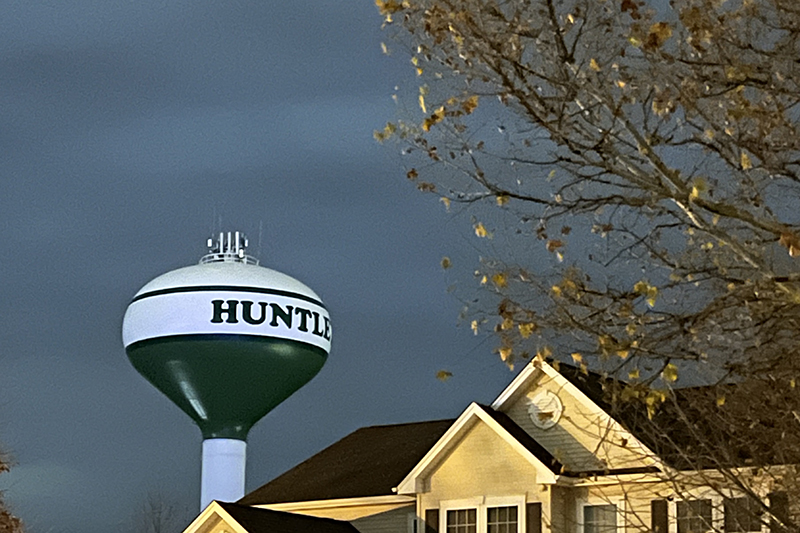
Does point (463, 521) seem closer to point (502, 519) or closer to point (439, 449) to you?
point (502, 519)

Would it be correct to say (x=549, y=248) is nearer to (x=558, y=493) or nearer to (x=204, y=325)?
(x=558, y=493)

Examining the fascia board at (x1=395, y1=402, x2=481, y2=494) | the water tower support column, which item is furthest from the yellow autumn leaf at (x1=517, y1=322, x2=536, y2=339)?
the water tower support column

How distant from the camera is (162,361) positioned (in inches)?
1969

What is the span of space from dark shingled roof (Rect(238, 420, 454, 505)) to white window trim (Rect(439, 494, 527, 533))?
1.95 m

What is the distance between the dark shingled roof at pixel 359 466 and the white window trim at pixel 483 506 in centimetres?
195

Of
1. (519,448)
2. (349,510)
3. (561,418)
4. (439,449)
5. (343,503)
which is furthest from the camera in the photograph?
(349,510)

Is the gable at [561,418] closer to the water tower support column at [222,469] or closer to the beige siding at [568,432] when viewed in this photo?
the beige siding at [568,432]

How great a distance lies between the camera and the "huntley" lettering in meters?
49.2

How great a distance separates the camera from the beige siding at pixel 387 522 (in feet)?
113

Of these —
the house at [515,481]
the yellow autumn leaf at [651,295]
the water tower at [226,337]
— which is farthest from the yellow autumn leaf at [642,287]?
the water tower at [226,337]

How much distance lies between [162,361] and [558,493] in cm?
2081

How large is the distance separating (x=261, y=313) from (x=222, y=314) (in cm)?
121

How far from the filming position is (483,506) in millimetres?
32844

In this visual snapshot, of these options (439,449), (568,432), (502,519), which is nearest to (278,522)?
(439,449)
